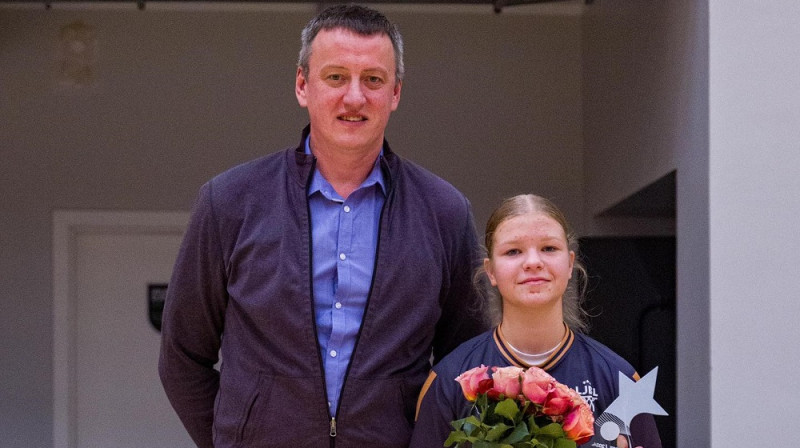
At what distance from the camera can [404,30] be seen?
6.35 meters

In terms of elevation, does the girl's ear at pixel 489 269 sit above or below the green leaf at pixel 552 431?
above

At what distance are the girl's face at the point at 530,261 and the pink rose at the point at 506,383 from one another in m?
0.36

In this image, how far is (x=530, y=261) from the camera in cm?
221

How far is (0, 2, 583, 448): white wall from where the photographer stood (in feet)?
20.8

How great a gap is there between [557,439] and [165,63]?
5.02 m

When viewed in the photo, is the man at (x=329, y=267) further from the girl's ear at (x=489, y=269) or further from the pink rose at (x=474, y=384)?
the pink rose at (x=474, y=384)

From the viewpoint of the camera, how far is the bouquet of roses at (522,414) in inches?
71.2

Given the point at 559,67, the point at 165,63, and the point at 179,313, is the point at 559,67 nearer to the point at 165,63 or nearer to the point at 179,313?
the point at 165,63

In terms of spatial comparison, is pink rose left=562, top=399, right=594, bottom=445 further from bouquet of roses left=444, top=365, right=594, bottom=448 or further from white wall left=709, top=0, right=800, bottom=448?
white wall left=709, top=0, right=800, bottom=448

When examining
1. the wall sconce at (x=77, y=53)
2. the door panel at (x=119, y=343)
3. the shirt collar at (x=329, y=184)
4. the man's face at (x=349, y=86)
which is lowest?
the door panel at (x=119, y=343)

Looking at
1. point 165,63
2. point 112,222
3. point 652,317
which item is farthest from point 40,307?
point 652,317

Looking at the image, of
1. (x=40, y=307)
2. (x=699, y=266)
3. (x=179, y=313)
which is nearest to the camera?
(x=179, y=313)

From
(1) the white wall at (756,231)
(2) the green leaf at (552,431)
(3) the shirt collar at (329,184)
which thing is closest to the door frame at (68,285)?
(1) the white wall at (756,231)

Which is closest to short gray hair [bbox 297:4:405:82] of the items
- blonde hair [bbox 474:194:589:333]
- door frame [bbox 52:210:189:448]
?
blonde hair [bbox 474:194:589:333]
